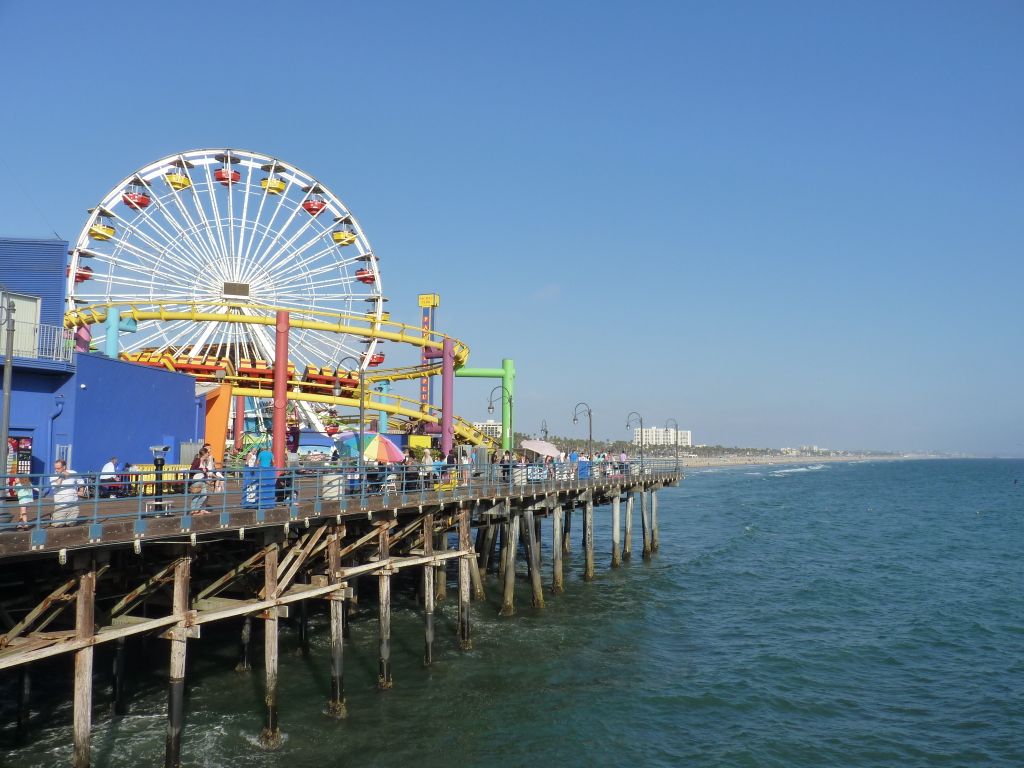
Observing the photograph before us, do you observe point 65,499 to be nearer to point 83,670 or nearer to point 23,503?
point 23,503

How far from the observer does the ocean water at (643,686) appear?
15.3 m

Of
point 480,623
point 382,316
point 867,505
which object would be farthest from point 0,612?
point 867,505

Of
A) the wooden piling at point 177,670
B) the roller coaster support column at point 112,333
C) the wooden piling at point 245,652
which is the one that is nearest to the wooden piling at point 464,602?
the wooden piling at point 245,652

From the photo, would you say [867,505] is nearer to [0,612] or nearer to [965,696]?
[965,696]

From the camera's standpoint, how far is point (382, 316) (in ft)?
132

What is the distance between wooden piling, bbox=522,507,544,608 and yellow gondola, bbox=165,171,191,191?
77.8ft

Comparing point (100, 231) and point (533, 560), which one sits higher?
point (100, 231)

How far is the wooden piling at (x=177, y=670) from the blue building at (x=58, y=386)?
7.17m

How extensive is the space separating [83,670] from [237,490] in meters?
3.82

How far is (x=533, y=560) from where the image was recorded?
84.4 ft

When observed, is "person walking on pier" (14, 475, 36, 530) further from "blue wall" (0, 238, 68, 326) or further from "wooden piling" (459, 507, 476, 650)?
"wooden piling" (459, 507, 476, 650)

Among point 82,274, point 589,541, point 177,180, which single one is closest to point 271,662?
point 589,541

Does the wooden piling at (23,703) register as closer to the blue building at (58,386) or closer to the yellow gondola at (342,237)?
the blue building at (58,386)

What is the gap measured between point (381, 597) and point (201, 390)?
14823 mm
